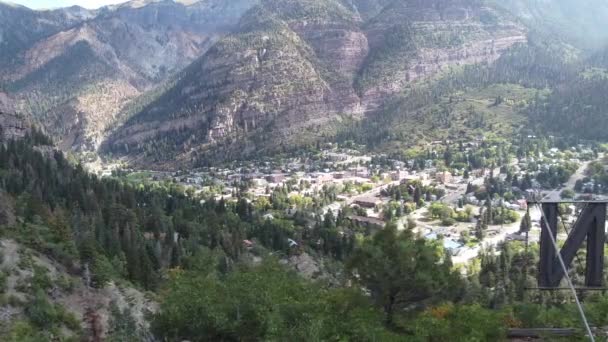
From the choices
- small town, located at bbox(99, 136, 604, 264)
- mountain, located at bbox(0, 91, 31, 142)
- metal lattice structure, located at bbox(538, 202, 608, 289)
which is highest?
metal lattice structure, located at bbox(538, 202, 608, 289)

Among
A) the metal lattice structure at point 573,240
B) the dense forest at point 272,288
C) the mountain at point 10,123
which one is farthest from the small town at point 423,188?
the metal lattice structure at point 573,240

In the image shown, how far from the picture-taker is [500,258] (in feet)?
198

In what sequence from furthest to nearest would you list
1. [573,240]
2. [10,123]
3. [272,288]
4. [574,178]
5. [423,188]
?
[574,178]
[423,188]
[10,123]
[272,288]
[573,240]

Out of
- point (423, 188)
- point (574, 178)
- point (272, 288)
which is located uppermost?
point (272, 288)

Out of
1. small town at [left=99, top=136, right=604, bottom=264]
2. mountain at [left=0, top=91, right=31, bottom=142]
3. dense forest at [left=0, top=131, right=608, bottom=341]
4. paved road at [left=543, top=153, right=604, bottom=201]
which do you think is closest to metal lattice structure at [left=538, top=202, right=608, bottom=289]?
dense forest at [left=0, top=131, right=608, bottom=341]

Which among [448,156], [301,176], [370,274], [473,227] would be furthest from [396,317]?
[448,156]

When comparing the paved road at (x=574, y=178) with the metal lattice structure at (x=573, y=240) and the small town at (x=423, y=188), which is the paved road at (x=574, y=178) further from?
the metal lattice structure at (x=573, y=240)

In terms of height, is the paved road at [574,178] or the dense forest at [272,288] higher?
the dense forest at [272,288]

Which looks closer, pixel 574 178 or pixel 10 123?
pixel 10 123

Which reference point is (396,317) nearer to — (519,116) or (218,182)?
(218,182)

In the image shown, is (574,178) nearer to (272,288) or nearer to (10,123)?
(272,288)

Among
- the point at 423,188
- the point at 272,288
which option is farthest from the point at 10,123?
the point at 272,288

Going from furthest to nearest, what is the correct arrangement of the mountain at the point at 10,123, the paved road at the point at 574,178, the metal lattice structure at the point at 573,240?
1. the paved road at the point at 574,178
2. the mountain at the point at 10,123
3. the metal lattice structure at the point at 573,240

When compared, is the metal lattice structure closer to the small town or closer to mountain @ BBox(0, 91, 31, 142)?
the small town
